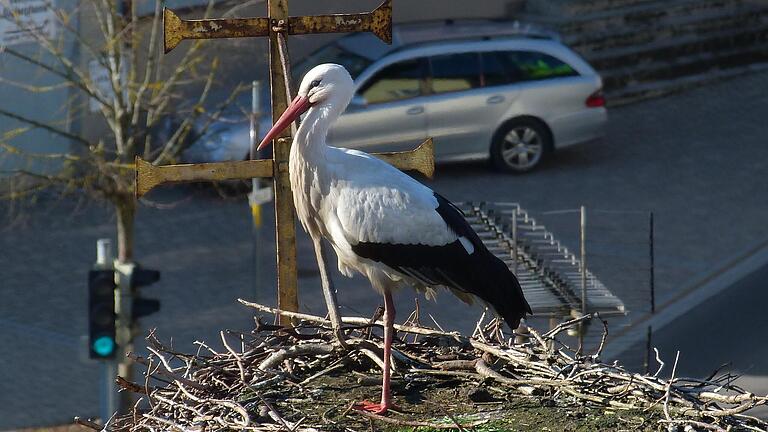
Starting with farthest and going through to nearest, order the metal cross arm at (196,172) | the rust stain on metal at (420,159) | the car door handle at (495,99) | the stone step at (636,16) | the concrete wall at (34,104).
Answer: the stone step at (636,16) → the car door handle at (495,99) → the concrete wall at (34,104) → the rust stain on metal at (420,159) → the metal cross arm at (196,172)

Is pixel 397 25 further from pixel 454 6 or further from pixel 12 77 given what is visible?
pixel 12 77

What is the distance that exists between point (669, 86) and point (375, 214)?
53.6ft

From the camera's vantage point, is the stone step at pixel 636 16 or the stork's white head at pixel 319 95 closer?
the stork's white head at pixel 319 95

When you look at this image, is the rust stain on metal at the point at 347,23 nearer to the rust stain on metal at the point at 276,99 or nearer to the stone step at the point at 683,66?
the rust stain on metal at the point at 276,99

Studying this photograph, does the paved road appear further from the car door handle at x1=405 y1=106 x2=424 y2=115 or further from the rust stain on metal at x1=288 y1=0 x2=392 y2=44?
the rust stain on metal at x1=288 y1=0 x2=392 y2=44

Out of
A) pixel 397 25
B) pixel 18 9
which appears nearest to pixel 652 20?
pixel 397 25

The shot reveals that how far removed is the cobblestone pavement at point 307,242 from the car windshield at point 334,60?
1625mm

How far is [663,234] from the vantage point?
17906mm

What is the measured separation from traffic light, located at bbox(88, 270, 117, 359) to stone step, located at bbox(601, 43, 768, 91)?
13325mm

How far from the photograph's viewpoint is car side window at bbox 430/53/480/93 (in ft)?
63.3

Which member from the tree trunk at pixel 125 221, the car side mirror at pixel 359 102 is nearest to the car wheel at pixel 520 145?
the car side mirror at pixel 359 102

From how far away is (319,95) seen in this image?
25.6 ft

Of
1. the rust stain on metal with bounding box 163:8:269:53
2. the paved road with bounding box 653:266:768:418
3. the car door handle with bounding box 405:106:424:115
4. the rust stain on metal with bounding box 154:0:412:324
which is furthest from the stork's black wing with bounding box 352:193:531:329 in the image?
the car door handle with bounding box 405:106:424:115

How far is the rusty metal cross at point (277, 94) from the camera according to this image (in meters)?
7.97
